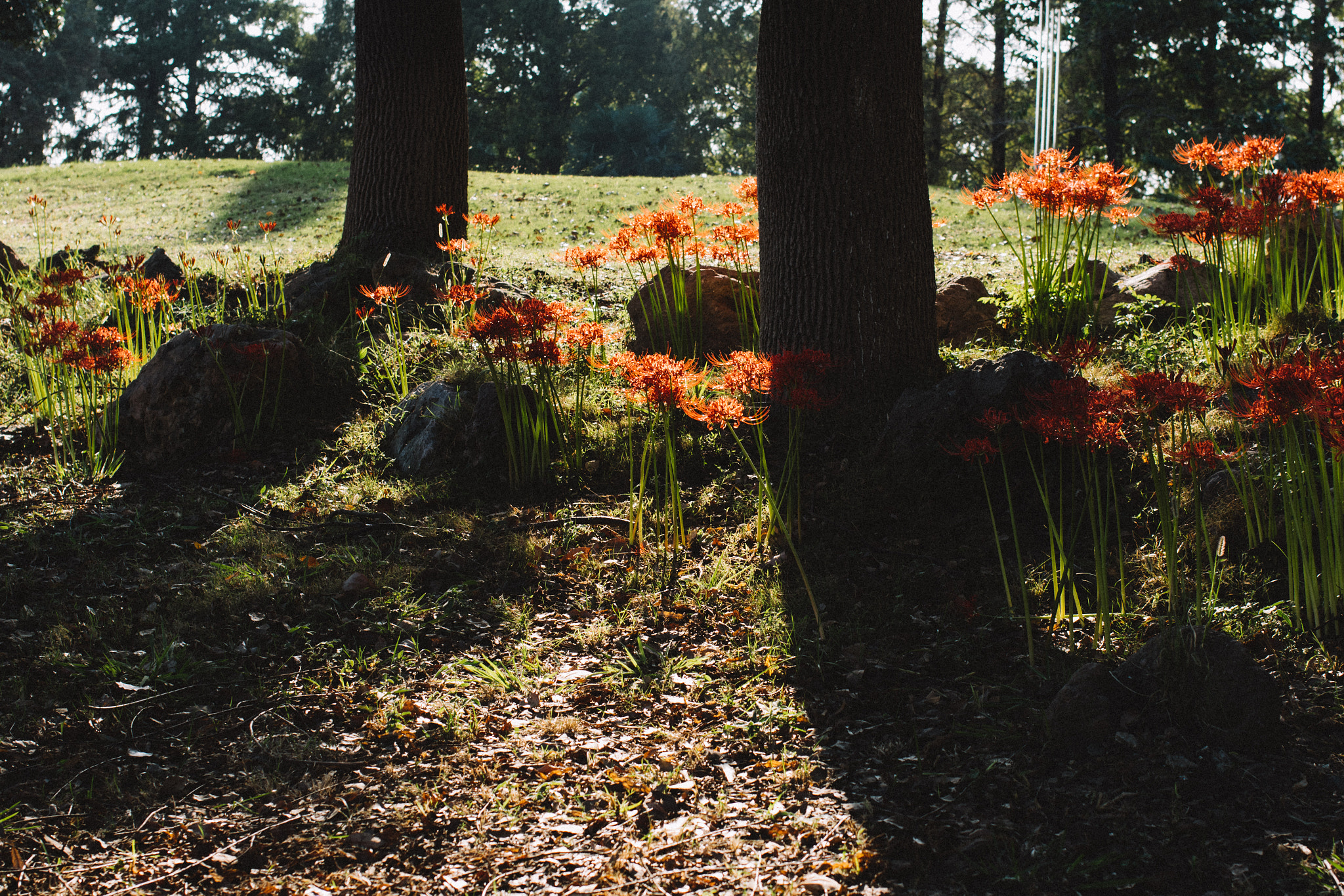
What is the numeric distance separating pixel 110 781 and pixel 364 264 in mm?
5121

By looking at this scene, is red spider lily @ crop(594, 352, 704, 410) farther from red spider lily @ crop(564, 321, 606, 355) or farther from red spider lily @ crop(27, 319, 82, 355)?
red spider lily @ crop(27, 319, 82, 355)

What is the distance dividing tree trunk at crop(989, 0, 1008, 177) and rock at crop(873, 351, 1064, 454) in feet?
69.2

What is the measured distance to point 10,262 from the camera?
778cm

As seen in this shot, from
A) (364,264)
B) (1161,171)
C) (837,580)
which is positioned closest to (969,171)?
(1161,171)

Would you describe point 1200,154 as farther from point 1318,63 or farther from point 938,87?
point 938,87

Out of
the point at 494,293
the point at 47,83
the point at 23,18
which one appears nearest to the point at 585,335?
the point at 494,293

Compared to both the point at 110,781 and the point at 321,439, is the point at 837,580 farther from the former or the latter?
the point at 321,439

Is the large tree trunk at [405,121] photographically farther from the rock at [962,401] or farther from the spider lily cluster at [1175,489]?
the spider lily cluster at [1175,489]

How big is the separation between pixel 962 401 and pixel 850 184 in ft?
4.35

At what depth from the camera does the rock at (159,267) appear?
24.0ft

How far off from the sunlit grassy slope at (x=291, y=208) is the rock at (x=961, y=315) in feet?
7.09

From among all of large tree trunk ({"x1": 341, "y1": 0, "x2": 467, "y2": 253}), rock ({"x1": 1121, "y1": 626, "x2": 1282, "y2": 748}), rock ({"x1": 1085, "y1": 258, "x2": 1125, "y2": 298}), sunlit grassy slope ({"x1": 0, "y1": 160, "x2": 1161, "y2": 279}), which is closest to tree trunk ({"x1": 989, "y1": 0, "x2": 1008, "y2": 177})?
sunlit grassy slope ({"x1": 0, "y1": 160, "x2": 1161, "y2": 279})

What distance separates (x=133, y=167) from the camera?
20922 millimetres

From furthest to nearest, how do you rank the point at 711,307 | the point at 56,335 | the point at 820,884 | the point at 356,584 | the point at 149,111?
1. the point at 149,111
2. the point at 711,307
3. the point at 56,335
4. the point at 356,584
5. the point at 820,884
